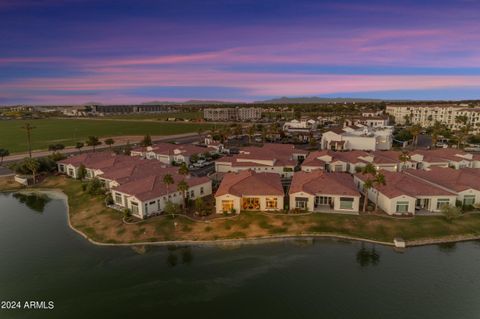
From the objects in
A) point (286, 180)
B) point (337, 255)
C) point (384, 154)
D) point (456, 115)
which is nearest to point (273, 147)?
point (286, 180)

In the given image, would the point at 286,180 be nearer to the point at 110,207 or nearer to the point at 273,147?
the point at 273,147

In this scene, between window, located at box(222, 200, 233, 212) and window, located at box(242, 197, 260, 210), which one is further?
window, located at box(242, 197, 260, 210)

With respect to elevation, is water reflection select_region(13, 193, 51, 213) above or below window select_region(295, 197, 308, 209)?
below

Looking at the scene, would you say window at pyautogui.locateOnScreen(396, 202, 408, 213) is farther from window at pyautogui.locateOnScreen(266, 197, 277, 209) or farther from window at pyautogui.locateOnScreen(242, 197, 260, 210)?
window at pyautogui.locateOnScreen(242, 197, 260, 210)

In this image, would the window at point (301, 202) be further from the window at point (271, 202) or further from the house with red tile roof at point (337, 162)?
the house with red tile roof at point (337, 162)

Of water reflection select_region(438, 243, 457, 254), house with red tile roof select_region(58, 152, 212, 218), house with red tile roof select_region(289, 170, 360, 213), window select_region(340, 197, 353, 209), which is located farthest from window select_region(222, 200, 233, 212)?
water reflection select_region(438, 243, 457, 254)

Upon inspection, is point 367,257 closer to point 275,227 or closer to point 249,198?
point 275,227

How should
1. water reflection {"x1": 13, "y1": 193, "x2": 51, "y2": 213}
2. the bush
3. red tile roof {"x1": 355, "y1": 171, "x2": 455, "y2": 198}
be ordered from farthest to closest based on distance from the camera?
the bush → water reflection {"x1": 13, "y1": 193, "x2": 51, "y2": 213} → red tile roof {"x1": 355, "y1": 171, "x2": 455, "y2": 198}
